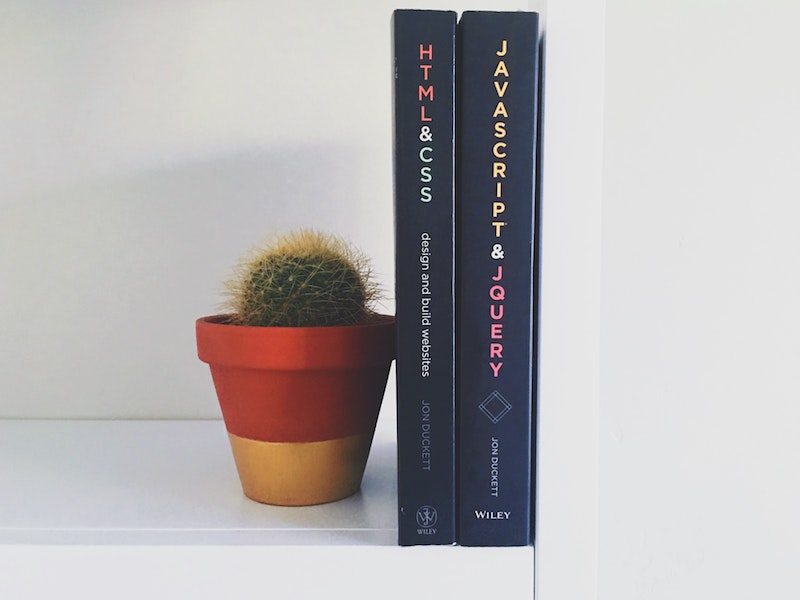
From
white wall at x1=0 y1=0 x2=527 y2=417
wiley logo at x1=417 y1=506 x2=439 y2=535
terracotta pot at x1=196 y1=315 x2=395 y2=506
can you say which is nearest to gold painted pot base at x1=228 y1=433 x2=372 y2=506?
terracotta pot at x1=196 y1=315 x2=395 y2=506

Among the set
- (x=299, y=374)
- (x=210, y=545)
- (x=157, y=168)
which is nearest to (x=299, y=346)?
(x=299, y=374)

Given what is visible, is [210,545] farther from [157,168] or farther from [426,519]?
[157,168]

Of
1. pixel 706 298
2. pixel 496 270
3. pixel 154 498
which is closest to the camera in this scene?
pixel 496 270

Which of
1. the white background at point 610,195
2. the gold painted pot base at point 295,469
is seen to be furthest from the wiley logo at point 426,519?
the white background at point 610,195

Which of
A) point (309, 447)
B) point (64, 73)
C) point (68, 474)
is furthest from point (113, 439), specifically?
point (64, 73)

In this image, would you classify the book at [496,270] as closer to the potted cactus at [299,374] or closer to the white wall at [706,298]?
the potted cactus at [299,374]

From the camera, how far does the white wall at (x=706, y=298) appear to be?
2.71 feet

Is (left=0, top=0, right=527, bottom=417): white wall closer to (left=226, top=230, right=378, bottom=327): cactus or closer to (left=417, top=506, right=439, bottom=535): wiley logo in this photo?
(left=226, top=230, right=378, bottom=327): cactus

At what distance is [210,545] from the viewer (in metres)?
0.45

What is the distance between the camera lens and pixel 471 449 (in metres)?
0.46

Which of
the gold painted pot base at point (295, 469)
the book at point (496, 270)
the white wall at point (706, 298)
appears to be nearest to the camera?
the book at point (496, 270)

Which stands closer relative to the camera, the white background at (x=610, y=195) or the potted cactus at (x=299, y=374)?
the potted cactus at (x=299, y=374)

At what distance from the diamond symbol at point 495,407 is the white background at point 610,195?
40 centimetres

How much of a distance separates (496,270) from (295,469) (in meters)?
0.21
